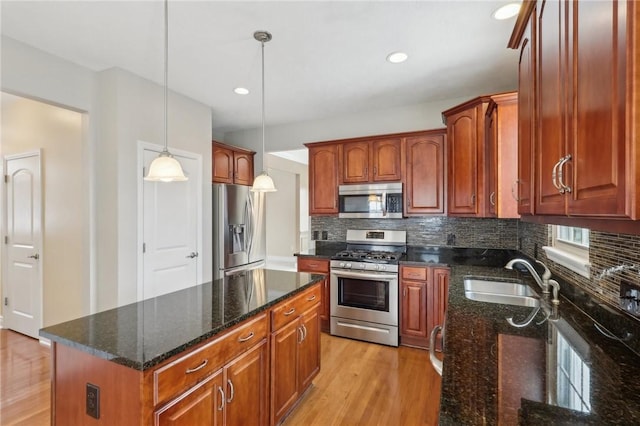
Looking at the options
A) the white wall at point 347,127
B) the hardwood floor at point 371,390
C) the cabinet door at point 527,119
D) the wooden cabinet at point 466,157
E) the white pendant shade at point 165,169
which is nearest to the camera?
the cabinet door at point 527,119

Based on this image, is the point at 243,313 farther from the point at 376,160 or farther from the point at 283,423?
the point at 376,160

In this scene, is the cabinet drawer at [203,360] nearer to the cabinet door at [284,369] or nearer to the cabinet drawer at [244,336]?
the cabinet drawer at [244,336]

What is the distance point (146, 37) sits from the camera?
2.28 meters

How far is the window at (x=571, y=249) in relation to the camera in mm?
1688

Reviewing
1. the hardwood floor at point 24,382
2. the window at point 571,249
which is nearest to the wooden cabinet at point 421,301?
the window at point 571,249

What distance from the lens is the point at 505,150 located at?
7.74ft

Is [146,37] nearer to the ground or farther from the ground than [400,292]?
farther from the ground

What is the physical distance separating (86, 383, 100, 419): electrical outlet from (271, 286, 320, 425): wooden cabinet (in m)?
0.84

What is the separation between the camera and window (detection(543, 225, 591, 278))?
5.54 ft

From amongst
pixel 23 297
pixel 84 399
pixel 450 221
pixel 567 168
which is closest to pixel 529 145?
pixel 567 168

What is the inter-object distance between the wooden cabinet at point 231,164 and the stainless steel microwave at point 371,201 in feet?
4.99

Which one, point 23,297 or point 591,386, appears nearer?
point 591,386

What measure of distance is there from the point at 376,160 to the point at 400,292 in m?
1.53

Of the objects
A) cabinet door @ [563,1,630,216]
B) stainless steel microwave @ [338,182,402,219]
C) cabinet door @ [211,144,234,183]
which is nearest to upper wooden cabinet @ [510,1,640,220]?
cabinet door @ [563,1,630,216]
